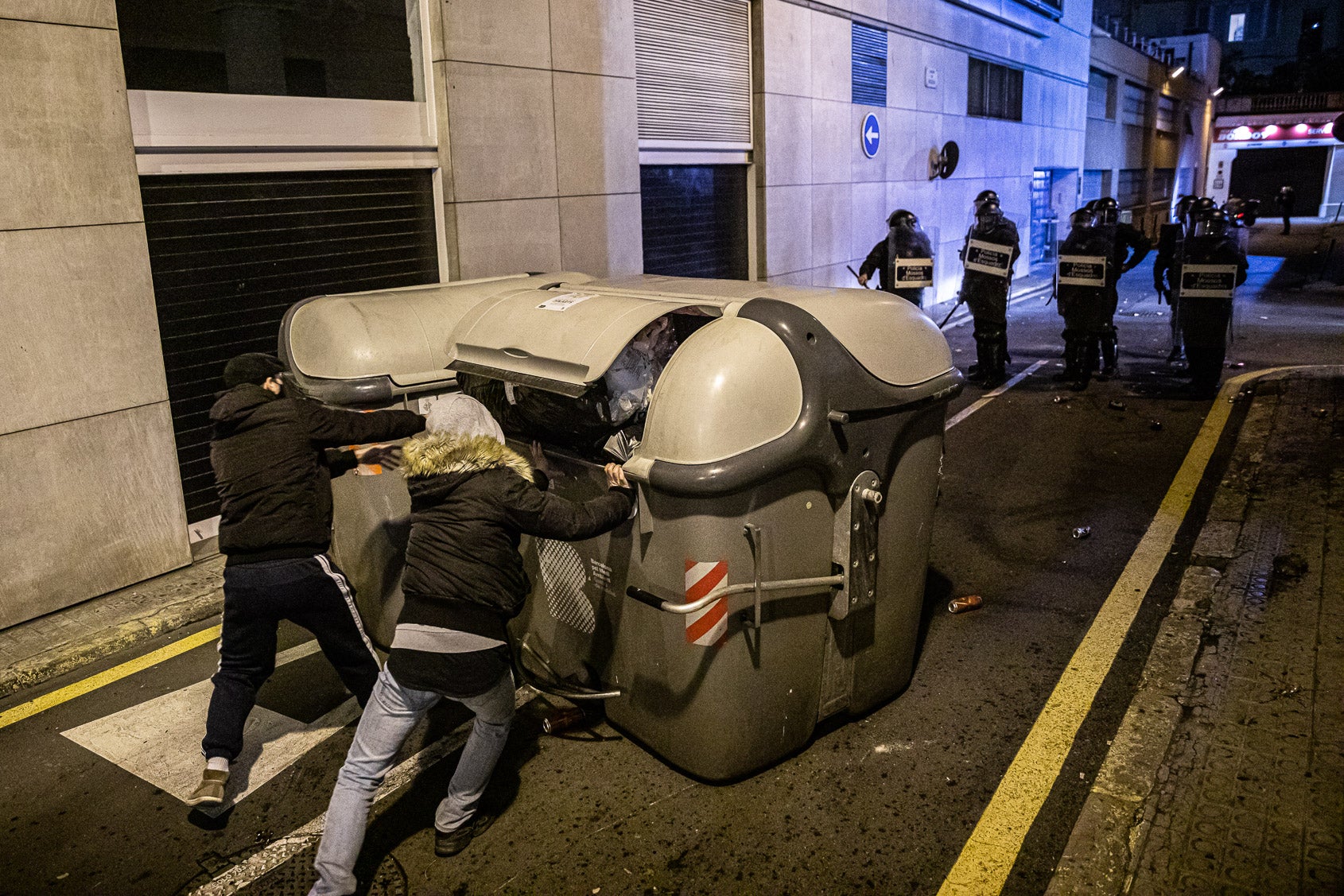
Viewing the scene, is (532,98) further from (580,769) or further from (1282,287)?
(1282,287)

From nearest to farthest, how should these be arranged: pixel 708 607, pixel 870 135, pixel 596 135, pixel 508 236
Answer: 1. pixel 708 607
2. pixel 508 236
3. pixel 596 135
4. pixel 870 135

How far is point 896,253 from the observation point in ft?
37.2

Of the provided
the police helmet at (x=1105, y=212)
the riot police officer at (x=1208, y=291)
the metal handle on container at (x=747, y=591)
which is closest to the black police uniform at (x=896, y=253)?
the police helmet at (x=1105, y=212)

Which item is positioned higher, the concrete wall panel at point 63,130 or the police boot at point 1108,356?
the concrete wall panel at point 63,130

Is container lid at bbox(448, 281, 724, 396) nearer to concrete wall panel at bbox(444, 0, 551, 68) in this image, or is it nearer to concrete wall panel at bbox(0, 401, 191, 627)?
concrete wall panel at bbox(0, 401, 191, 627)

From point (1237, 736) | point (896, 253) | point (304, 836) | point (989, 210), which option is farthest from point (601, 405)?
point (989, 210)

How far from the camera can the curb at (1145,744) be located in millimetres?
3283

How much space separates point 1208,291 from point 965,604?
6290 millimetres

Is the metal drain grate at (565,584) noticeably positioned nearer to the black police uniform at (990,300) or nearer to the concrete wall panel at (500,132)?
the concrete wall panel at (500,132)

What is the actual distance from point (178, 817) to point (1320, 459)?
305 inches

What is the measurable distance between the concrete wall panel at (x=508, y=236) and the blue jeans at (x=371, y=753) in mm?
5147

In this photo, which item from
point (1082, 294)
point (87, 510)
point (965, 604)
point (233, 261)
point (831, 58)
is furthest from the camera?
point (831, 58)

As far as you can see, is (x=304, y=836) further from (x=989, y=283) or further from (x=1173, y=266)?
(x=1173, y=266)

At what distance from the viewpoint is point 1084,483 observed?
753 cm
